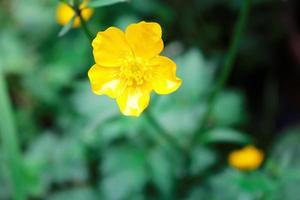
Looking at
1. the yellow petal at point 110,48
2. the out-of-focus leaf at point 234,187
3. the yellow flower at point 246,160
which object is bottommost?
the out-of-focus leaf at point 234,187

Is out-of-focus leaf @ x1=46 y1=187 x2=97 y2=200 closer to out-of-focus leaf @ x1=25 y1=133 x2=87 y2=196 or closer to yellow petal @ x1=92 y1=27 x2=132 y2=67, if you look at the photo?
out-of-focus leaf @ x1=25 y1=133 x2=87 y2=196

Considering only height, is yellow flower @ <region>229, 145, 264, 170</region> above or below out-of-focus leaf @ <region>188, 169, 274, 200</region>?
above

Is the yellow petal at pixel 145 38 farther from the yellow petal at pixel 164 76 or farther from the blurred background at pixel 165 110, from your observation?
the blurred background at pixel 165 110

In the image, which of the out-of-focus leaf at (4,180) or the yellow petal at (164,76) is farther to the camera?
the out-of-focus leaf at (4,180)

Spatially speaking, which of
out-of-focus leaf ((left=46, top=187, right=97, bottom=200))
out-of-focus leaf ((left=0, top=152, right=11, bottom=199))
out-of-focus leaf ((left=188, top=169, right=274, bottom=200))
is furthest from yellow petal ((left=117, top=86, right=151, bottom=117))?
out-of-focus leaf ((left=0, top=152, right=11, bottom=199))

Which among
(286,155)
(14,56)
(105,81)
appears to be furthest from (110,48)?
(14,56)

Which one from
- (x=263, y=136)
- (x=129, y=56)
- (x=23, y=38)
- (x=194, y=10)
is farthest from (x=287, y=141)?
(x=23, y=38)

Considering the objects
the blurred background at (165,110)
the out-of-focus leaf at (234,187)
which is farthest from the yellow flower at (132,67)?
the out-of-focus leaf at (234,187)

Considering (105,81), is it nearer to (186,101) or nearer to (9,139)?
(9,139)
